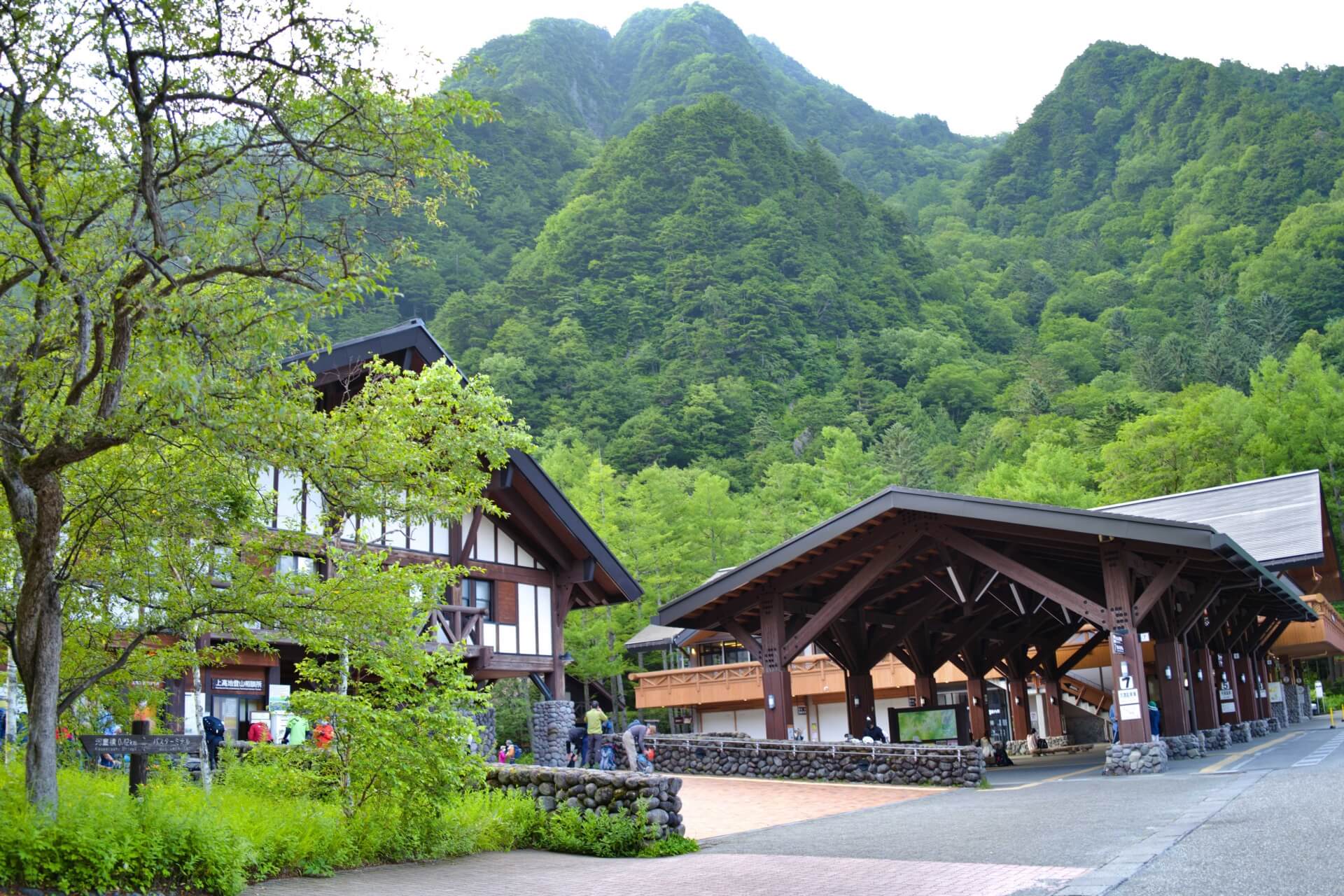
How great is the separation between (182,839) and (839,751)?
13534 mm

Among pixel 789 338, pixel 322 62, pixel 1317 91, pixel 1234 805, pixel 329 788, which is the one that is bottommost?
pixel 1234 805

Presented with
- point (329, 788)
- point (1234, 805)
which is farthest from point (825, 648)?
point (329, 788)

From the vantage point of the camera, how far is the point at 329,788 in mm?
11102

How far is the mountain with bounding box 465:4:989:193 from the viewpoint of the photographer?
137750 millimetres

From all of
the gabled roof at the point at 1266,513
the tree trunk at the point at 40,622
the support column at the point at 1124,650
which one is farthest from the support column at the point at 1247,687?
the tree trunk at the point at 40,622

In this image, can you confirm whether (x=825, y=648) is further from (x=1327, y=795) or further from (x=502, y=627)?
(x=1327, y=795)

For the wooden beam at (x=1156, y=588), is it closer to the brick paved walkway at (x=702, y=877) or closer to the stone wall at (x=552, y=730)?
the brick paved walkway at (x=702, y=877)

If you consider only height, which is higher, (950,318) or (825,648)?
(950,318)

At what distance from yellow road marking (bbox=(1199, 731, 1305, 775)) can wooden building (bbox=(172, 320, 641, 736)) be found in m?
12.4

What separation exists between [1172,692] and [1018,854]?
12505 millimetres

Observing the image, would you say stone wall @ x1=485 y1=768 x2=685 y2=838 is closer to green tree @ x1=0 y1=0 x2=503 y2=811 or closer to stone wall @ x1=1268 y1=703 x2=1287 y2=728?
green tree @ x1=0 y1=0 x2=503 y2=811

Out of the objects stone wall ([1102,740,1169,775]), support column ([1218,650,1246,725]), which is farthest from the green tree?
support column ([1218,650,1246,725])

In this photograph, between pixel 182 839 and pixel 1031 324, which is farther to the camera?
pixel 1031 324

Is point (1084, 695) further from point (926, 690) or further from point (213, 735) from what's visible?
point (213, 735)
